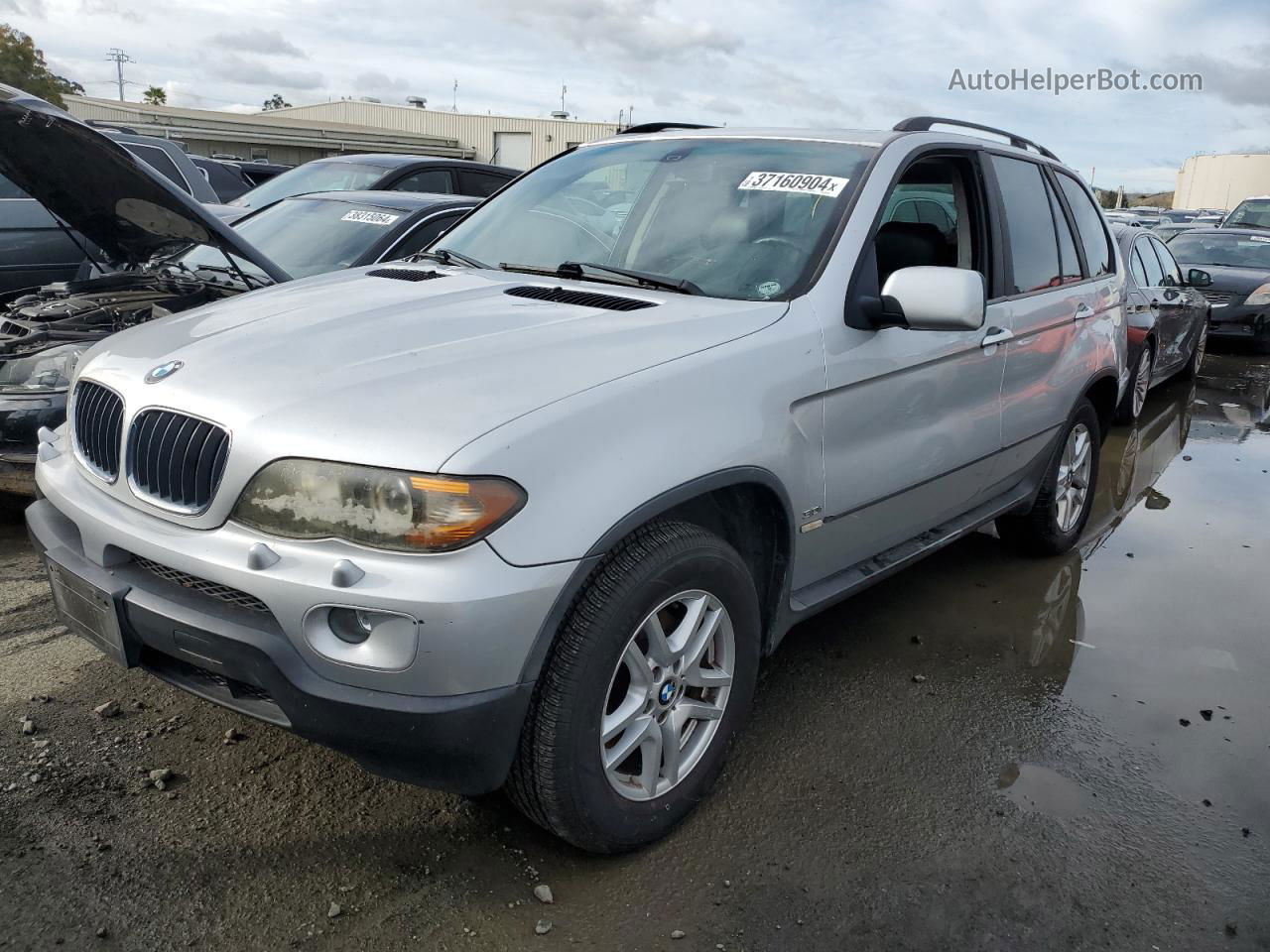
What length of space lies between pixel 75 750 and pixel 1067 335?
13.1ft

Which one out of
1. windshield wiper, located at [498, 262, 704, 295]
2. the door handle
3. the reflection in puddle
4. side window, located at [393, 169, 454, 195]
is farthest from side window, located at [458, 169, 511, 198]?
the reflection in puddle

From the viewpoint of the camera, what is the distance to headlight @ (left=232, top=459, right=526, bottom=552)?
2115mm

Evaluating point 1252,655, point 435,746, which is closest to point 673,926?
point 435,746

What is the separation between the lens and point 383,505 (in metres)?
2.14

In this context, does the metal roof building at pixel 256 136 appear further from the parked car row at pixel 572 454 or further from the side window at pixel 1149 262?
the parked car row at pixel 572 454

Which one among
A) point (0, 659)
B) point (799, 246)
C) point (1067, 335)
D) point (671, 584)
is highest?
point (799, 246)

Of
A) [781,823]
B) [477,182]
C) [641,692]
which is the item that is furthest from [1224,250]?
[641,692]

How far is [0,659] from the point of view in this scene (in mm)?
3494

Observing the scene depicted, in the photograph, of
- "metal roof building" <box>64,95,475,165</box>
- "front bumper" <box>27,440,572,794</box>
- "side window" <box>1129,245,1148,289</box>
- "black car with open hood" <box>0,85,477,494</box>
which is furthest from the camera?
"metal roof building" <box>64,95,475,165</box>

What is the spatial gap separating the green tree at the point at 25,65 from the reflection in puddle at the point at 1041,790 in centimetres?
4546

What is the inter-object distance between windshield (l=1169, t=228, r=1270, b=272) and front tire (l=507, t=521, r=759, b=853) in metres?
12.3

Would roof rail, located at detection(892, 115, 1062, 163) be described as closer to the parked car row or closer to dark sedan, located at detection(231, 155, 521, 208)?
the parked car row

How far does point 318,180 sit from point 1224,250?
11.3 m

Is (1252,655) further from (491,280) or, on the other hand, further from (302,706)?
(302,706)
